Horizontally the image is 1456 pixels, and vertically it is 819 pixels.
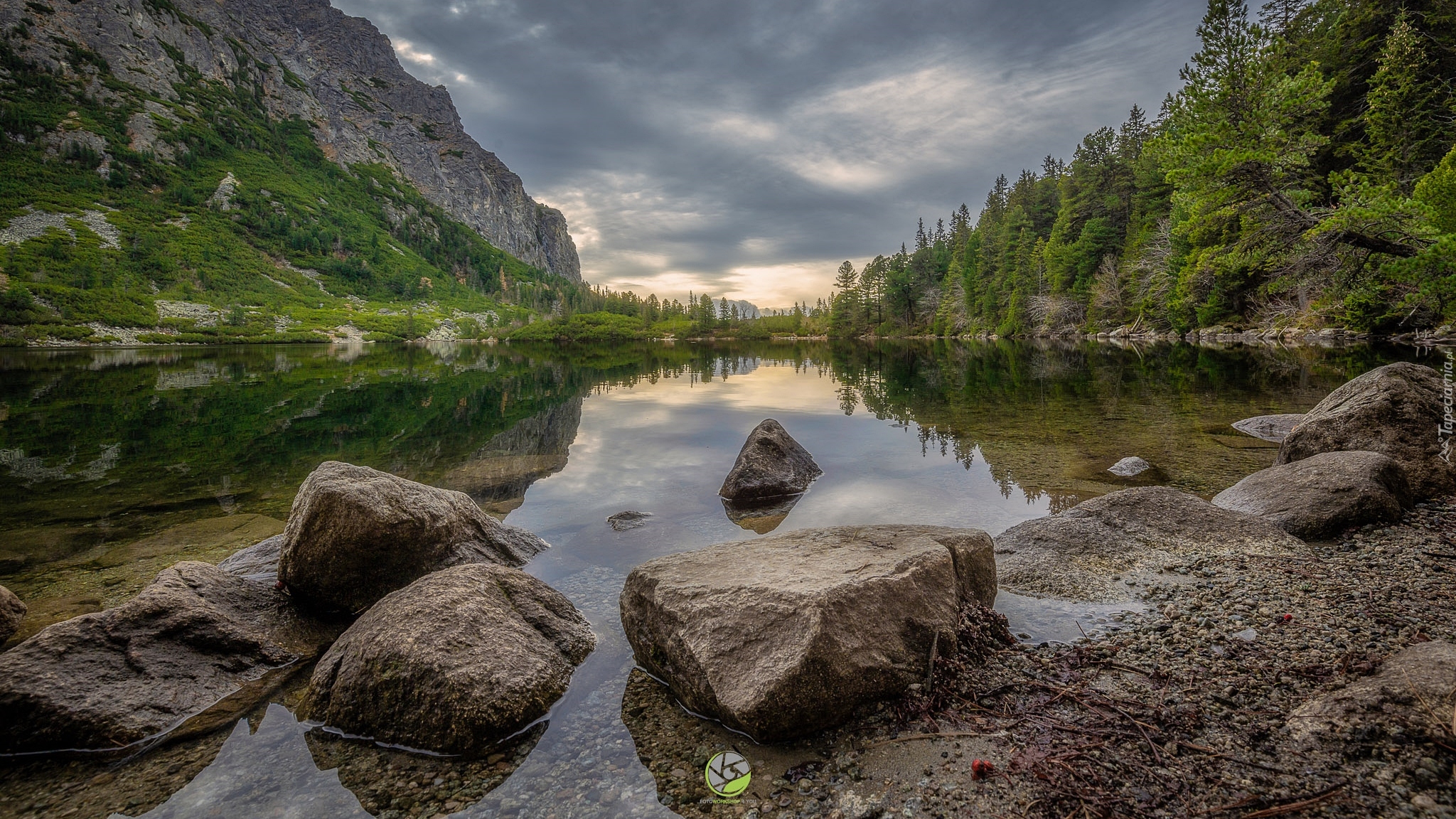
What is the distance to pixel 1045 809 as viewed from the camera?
10.7 feet

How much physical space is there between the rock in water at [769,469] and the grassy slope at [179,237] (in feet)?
388

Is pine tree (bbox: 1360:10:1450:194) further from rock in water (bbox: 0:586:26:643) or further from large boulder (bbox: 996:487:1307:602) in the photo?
rock in water (bbox: 0:586:26:643)

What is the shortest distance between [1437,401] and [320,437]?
83.5 ft

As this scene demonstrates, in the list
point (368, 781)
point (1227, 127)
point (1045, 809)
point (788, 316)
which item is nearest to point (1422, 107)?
point (1227, 127)

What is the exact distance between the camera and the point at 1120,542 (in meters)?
7.46

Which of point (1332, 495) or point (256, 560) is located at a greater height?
point (1332, 495)

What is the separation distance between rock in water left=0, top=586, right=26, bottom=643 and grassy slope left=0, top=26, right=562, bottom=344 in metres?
115

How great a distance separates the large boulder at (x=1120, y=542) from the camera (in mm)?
6746

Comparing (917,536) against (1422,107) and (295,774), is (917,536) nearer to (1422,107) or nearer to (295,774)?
(295,774)

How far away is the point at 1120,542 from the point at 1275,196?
46.8 ft

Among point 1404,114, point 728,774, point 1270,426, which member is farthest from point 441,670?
point 1404,114

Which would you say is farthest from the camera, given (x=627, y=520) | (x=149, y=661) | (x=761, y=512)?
(x=761, y=512)
